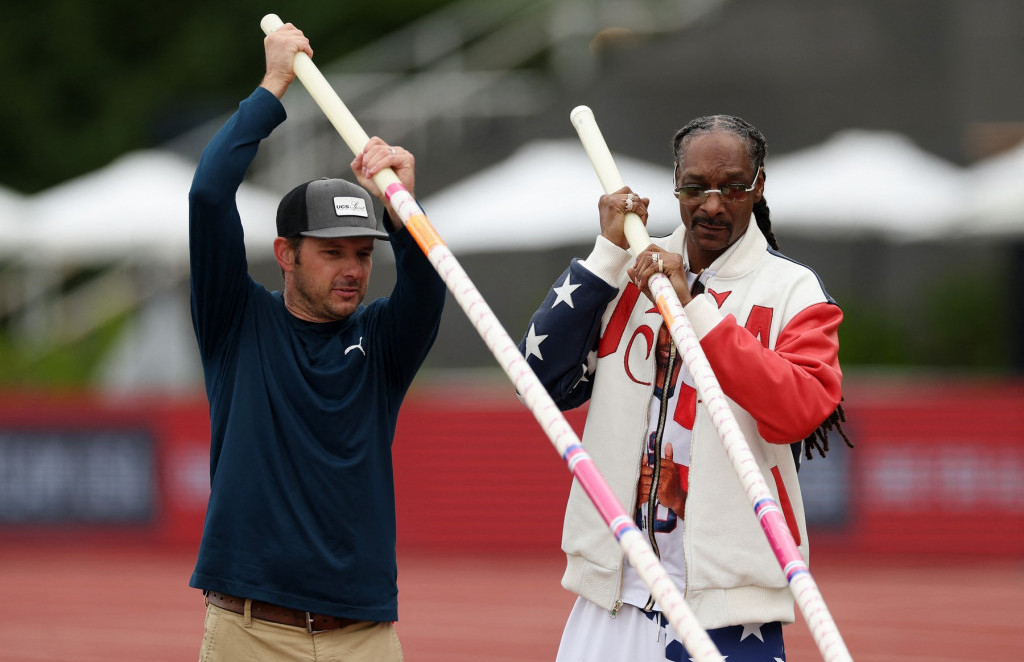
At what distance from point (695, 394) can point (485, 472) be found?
31.0 ft

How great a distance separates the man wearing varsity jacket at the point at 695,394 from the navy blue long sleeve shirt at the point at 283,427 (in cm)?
46

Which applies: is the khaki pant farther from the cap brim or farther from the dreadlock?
the dreadlock

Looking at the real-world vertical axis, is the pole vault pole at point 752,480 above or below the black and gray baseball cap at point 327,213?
below

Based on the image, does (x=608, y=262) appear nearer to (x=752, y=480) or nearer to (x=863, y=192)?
(x=752, y=480)

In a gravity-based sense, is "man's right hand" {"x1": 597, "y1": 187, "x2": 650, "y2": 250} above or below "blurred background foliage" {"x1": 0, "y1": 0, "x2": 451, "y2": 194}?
below

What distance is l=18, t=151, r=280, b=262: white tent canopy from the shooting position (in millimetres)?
18156

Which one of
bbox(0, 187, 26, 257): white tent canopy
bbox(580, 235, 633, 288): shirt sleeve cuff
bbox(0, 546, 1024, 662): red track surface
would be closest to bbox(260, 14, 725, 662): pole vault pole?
bbox(580, 235, 633, 288): shirt sleeve cuff

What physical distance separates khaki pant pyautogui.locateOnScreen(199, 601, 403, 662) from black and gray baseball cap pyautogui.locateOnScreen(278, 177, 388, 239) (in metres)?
0.96

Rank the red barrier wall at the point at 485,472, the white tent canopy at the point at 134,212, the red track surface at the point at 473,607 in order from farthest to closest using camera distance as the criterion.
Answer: the white tent canopy at the point at 134,212
the red barrier wall at the point at 485,472
the red track surface at the point at 473,607

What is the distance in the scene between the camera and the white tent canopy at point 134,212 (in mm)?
18156

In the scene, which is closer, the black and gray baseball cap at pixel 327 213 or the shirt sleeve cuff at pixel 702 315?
the shirt sleeve cuff at pixel 702 315

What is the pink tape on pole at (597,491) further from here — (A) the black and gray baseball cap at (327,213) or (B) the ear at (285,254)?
(B) the ear at (285,254)

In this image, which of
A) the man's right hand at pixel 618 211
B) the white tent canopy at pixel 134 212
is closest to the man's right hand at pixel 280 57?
the man's right hand at pixel 618 211

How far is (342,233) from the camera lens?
394 centimetres
